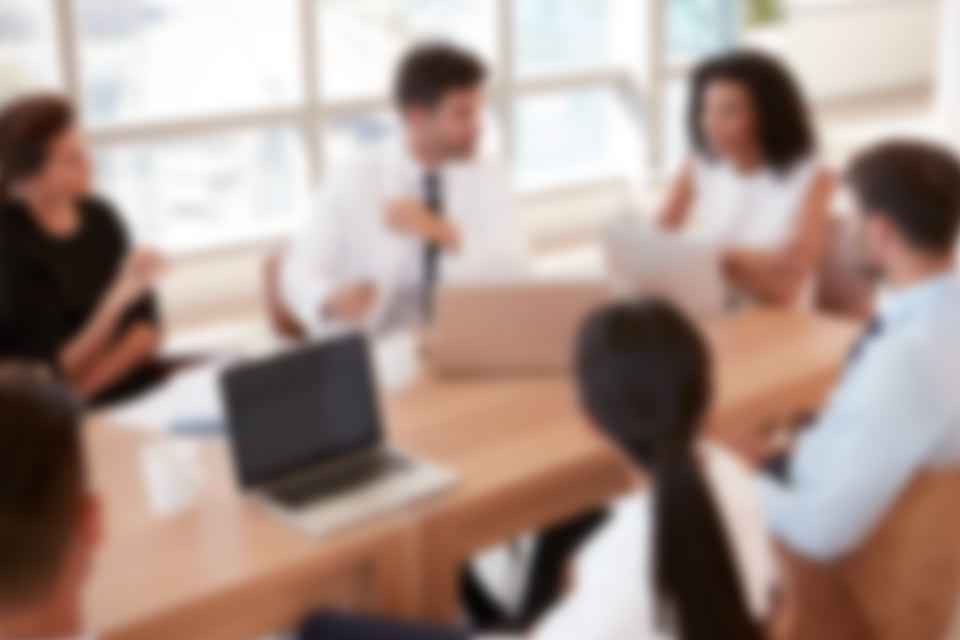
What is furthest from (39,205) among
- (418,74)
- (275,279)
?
(418,74)

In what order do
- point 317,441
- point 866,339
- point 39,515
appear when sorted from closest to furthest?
point 39,515
point 317,441
point 866,339

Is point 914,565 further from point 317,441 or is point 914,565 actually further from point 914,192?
point 317,441

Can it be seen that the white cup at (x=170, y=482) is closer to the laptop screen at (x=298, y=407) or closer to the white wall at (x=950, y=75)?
the laptop screen at (x=298, y=407)

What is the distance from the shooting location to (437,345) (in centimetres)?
268

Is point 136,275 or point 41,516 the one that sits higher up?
point 41,516

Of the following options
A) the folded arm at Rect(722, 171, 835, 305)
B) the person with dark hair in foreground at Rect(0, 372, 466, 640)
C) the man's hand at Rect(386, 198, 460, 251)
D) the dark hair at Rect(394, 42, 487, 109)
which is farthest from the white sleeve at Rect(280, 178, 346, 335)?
the person with dark hair in foreground at Rect(0, 372, 466, 640)

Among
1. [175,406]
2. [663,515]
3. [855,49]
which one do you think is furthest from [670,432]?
[855,49]

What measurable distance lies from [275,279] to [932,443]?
1.74 meters

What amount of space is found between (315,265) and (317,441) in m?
1.12

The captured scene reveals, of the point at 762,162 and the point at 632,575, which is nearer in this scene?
the point at 632,575

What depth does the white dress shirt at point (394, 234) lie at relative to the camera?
10.6 feet

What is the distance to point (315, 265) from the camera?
321cm

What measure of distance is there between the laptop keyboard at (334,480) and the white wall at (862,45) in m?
5.93

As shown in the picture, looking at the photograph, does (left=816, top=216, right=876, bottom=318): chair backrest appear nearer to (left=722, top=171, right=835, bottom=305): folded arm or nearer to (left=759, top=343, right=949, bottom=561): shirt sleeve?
(left=722, top=171, right=835, bottom=305): folded arm
